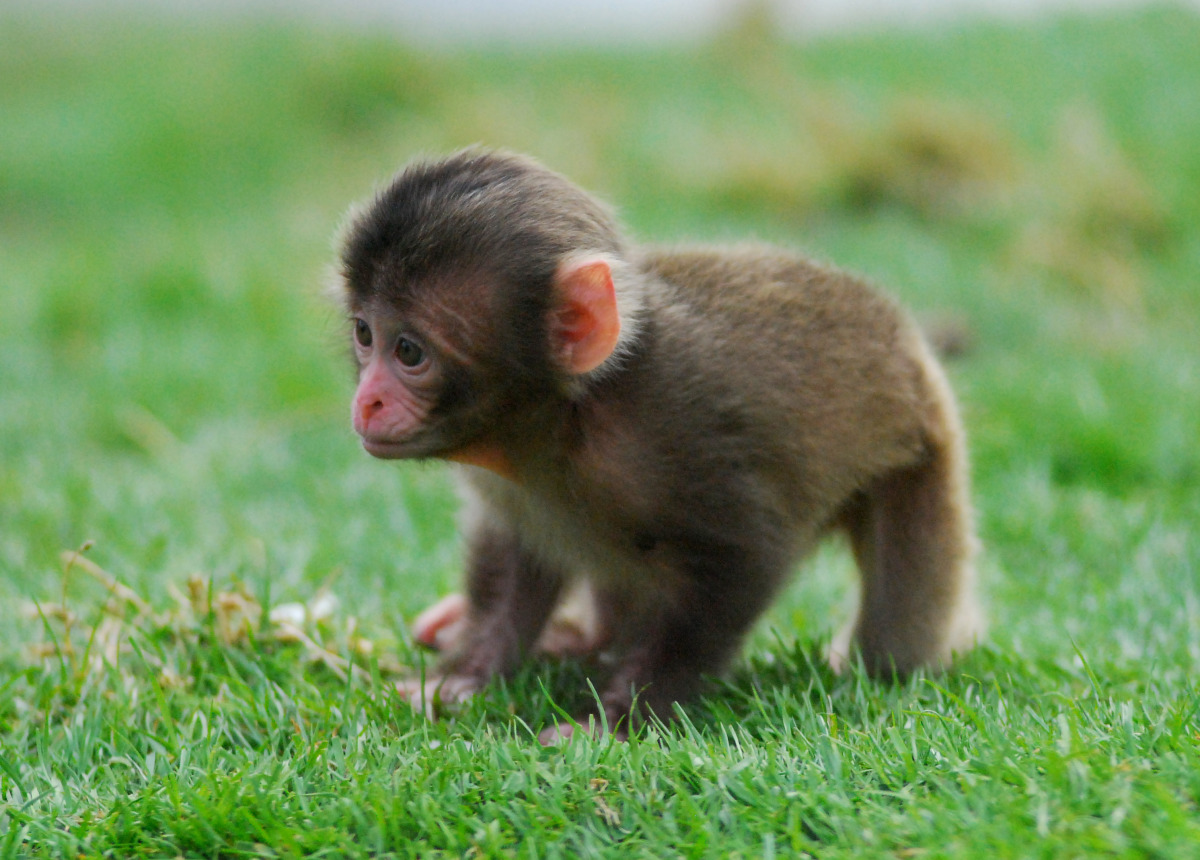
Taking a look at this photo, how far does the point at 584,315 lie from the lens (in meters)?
3.42

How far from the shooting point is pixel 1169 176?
1044cm

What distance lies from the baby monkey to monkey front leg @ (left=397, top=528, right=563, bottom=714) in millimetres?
12

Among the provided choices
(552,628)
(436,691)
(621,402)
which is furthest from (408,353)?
(552,628)

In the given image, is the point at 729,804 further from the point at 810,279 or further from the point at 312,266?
the point at 312,266

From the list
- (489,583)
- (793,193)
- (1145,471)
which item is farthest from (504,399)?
(793,193)

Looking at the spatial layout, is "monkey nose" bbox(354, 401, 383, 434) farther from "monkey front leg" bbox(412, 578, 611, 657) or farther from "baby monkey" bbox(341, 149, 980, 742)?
"monkey front leg" bbox(412, 578, 611, 657)

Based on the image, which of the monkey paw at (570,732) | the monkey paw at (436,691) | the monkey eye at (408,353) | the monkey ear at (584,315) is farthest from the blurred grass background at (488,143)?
the monkey paw at (570,732)

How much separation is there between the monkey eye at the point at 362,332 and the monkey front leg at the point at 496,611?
0.84 meters

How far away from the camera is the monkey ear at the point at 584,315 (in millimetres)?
3385

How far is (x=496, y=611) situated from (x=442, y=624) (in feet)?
0.83

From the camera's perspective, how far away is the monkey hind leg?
412cm

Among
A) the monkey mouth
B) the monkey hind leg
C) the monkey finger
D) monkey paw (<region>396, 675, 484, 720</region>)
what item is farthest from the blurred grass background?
the monkey mouth

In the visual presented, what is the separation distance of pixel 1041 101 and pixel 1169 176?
2062mm

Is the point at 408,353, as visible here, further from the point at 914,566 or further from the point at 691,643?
the point at 914,566
